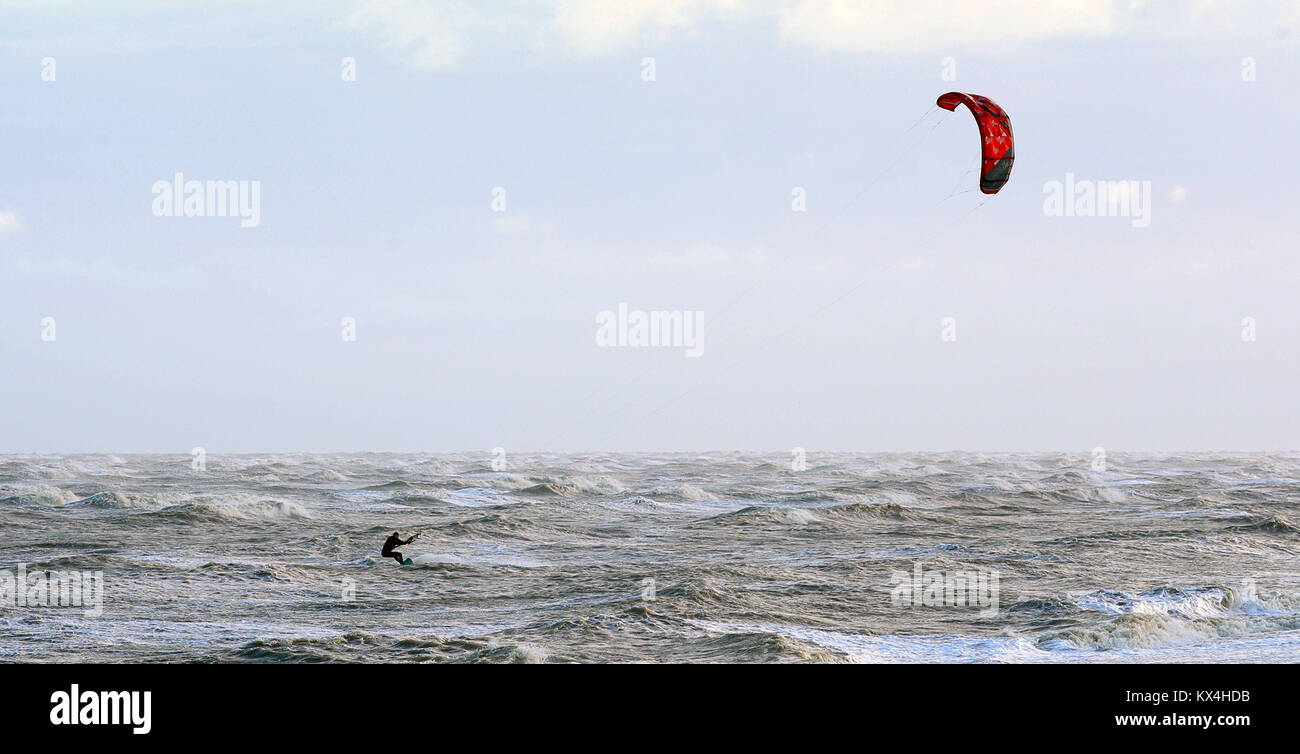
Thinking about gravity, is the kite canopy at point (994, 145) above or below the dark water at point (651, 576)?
above

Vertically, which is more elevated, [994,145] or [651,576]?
[994,145]

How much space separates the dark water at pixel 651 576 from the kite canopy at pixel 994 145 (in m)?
7.86

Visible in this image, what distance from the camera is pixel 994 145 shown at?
22.5 m

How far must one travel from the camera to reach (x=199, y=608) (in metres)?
17.7

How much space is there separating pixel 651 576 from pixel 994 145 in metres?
10.9

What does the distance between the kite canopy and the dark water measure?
7864 millimetres

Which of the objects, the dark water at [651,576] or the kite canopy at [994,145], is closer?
the dark water at [651,576]

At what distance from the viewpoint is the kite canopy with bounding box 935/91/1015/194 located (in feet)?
73.8

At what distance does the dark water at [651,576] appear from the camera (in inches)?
596

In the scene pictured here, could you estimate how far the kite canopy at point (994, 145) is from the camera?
22500 millimetres
